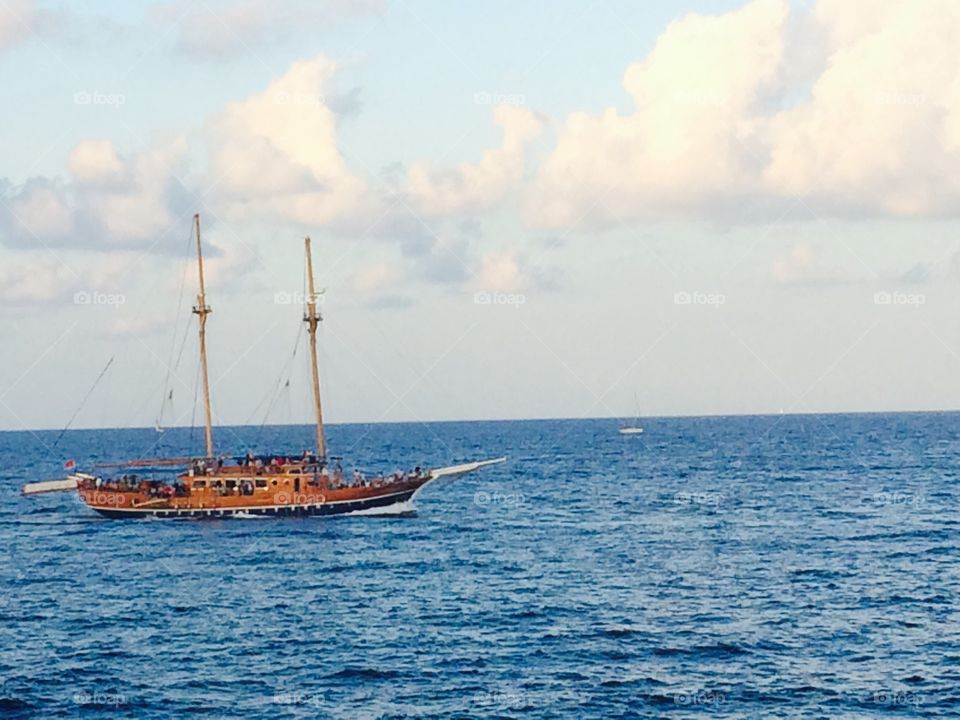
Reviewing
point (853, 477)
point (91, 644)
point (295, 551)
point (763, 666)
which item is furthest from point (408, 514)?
point (853, 477)

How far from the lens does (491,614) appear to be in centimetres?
5931

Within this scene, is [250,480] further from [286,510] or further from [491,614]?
[491,614]

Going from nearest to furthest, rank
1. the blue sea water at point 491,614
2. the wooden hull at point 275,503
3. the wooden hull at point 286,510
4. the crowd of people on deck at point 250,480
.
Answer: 1. the blue sea water at point 491,614
2. the wooden hull at point 275,503
3. the wooden hull at point 286,510
4. the crowd of people on deck at point 250,480

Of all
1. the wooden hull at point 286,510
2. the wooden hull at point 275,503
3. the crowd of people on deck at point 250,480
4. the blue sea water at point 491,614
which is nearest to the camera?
the blue sea water at point 491,614

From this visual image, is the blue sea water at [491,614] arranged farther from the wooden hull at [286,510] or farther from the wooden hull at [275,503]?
the wooden hull at [275,503]

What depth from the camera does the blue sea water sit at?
45.3 m

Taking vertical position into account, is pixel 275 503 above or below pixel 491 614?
above

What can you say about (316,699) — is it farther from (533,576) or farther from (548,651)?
(533,576)

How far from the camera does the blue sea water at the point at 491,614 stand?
4531 cm

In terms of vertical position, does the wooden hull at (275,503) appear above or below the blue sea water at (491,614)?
above

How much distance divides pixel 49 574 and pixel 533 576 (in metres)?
29.8

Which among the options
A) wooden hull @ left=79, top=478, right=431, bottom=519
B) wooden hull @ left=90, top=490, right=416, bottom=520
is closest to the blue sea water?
wooden hull @ left=90, top=490, right=416, bottom=520

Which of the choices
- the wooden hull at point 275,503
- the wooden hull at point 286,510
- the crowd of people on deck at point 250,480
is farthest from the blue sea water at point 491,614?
the crowd of people on deck at point 250,480

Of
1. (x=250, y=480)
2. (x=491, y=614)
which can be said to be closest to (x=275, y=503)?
(x=250, y=480)
